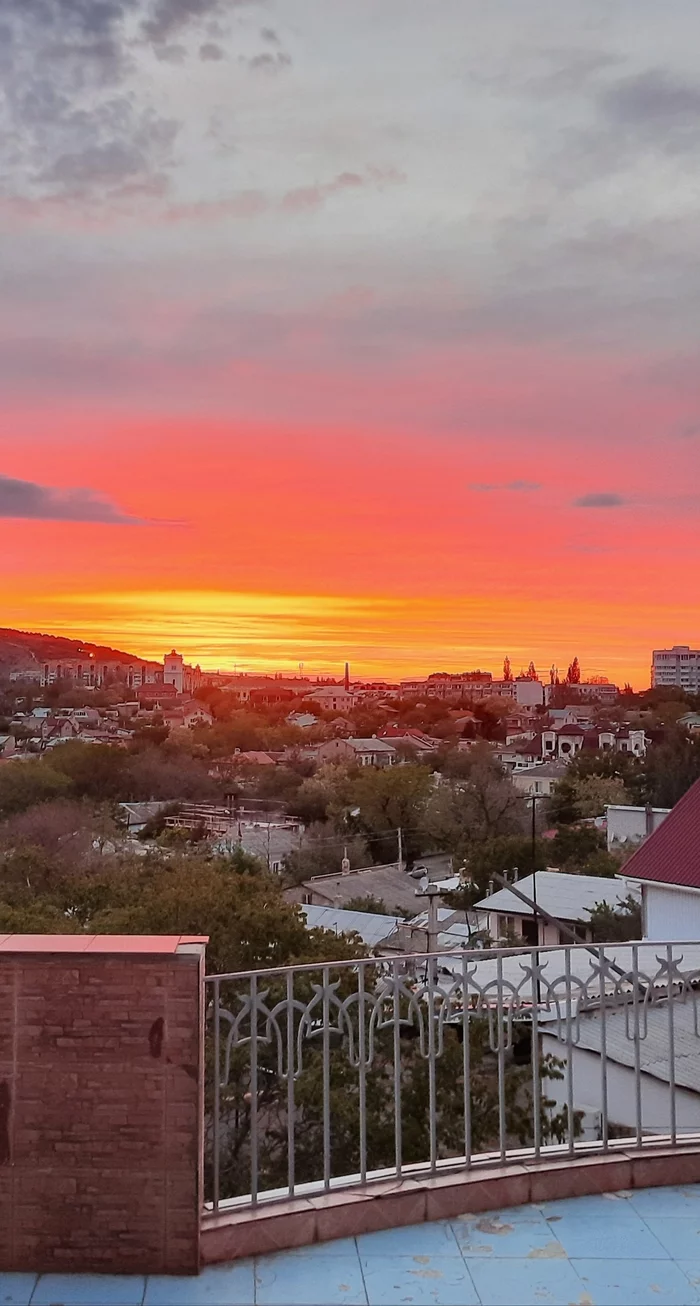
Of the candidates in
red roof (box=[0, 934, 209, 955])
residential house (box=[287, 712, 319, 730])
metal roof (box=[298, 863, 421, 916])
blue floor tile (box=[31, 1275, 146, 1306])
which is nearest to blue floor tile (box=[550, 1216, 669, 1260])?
blue floor tile (box=[31, 1275, 146, 1306])

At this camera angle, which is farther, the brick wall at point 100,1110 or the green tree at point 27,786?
the green tree at point 27,786

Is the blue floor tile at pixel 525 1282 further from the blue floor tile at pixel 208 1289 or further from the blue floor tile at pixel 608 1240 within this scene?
the blue floor tile at pixel 208 1289

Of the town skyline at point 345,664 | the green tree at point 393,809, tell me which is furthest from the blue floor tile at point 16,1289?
the town skyline at point 345,664

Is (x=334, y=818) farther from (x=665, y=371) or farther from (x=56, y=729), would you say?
(x=665, y=371)

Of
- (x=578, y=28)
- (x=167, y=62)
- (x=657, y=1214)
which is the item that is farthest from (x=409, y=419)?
(x=657, y=1214)

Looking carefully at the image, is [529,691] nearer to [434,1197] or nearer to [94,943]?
[434,1197]
